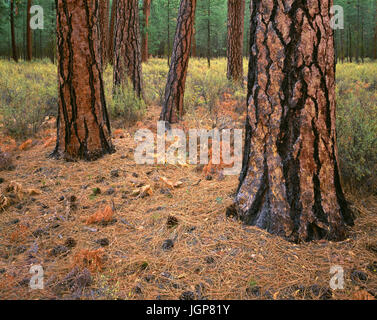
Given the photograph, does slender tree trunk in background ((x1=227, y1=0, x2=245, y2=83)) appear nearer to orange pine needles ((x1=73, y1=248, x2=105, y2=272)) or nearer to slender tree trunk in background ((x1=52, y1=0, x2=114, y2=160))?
slender tree trunk in background ((x1=52, y1=0, x2=114, y2=160))

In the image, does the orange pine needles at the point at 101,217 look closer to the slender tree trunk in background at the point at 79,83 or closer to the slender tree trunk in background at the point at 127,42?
the slender tree trunk in background at the point at 79,83

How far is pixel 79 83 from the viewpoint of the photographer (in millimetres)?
3791

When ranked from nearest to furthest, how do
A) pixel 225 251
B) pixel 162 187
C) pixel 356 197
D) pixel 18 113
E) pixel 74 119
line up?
1. pixel 225 251
2. pixel 356 197
3. pixel 162 187
4. pixel 74 119
5. pixel 18 113

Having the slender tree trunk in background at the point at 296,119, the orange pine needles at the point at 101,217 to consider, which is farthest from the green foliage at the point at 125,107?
the slender tree trunk in background at the point at 296,119

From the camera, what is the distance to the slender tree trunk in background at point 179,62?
551 centimetres

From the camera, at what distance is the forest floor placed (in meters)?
1.79

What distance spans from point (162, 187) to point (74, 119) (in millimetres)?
1581

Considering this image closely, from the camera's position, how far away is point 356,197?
105 inches

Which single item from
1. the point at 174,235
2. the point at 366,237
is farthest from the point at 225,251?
the point at 366,237

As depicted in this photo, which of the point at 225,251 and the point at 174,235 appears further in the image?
the point at 174,235
